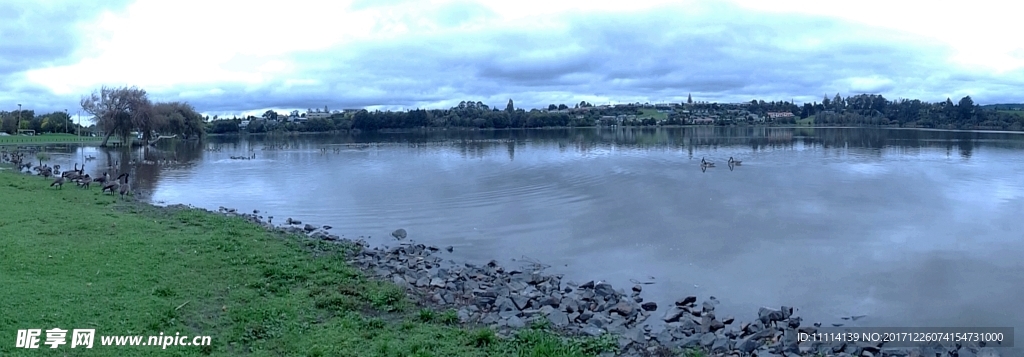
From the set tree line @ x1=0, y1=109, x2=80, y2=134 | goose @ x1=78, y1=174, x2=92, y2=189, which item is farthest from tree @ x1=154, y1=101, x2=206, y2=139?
goose @ x1=78, y1=174, x2=92, y2=189

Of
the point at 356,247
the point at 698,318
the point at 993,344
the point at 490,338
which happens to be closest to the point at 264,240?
the point at 356,247

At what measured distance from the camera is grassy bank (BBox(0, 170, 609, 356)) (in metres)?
8.67

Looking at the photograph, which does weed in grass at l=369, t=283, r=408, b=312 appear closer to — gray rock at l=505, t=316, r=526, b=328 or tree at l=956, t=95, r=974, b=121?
gray rock at l=505, t=316, r=526, b=328

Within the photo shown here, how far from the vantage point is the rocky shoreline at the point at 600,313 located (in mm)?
9859

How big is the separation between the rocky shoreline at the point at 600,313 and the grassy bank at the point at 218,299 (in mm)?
658

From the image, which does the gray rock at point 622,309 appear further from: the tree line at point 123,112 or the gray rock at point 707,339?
the tree line at point 123,112

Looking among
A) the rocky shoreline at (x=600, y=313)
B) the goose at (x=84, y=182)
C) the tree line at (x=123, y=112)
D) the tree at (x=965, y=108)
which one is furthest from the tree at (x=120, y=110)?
the tree at (x=965, y=108)

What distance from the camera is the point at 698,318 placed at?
1155 centimetres

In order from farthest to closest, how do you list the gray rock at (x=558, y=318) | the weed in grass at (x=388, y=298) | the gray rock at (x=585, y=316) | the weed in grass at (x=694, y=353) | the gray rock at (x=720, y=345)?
1. the gray rock at (x=585, y=316)
2. the weed in grass at (x=388, y=298)
3. the gray rock at (x=558, y=318)
4. the gray rock at (x=720, y=345)
5. the weed in grass at (x=694, y=353)

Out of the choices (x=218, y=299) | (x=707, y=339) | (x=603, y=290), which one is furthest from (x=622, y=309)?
(x=218, y=299)

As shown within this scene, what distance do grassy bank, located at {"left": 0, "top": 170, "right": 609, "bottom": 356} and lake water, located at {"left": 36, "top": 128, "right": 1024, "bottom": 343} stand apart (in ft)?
15.3

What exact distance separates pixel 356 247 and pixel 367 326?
24.1 feet

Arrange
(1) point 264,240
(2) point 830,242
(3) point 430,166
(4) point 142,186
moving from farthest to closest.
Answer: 1. (3) point 430,166
2. (4) point 142,186
3. (2) point 830,242
4. (1) point 264,240

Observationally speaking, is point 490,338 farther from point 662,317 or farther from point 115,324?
point 115,324
